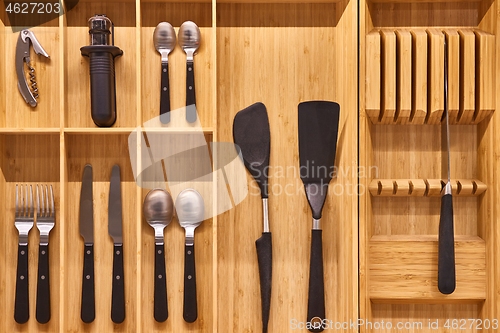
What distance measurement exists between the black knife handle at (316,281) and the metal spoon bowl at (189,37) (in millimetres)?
707

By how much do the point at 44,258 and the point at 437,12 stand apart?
59.2 inches

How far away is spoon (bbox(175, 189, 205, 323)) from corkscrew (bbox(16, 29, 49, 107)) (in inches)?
22.9

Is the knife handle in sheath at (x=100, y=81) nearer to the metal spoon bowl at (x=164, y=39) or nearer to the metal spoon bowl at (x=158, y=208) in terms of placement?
the metal spoon bowl at (x=164, y=39)

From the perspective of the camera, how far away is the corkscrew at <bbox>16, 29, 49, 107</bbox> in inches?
60.7

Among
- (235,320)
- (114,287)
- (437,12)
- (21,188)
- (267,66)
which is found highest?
(437,12)

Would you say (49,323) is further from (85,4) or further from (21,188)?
(85,4)

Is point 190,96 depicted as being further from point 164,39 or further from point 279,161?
point 279,161

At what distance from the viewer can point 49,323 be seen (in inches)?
60.9

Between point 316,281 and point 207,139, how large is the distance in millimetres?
577

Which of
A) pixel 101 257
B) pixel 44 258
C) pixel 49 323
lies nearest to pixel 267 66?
pixel 101 257

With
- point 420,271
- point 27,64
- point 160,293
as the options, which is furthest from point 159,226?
point 420,271

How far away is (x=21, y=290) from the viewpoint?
60.0 inches

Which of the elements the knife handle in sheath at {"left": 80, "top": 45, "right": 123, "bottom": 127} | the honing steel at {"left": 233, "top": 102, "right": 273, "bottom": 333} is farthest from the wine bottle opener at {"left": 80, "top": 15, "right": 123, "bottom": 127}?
the honing steel at {"left": 233, "top": 102, "right": 273, "bottom": 333}

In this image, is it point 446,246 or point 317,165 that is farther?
point 317,165
